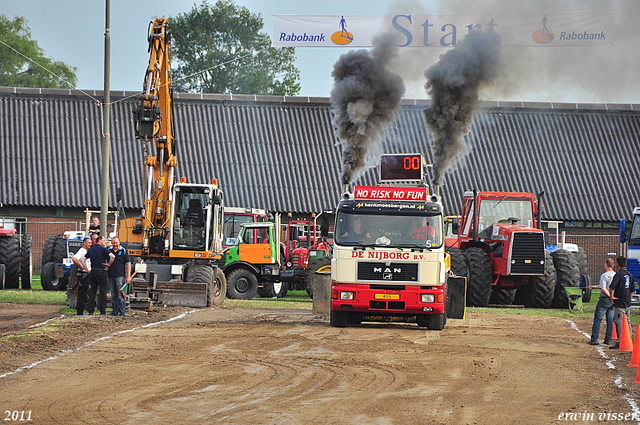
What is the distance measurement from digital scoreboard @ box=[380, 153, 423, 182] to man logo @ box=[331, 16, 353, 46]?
13.8 meters

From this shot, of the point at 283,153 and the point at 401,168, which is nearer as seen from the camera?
the point at 401,168

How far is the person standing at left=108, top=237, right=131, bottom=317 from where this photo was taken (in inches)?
691

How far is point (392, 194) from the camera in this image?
16688 mm

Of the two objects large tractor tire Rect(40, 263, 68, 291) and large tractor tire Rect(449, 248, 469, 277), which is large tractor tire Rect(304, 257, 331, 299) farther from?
large tractor tire Rect(40, 263, 68, 291)

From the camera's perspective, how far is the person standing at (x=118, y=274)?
17.5m

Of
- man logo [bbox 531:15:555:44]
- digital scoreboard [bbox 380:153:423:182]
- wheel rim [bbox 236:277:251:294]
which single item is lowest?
wheel rim [bbox 236:277:251:294]

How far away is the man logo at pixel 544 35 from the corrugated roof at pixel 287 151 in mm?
12987

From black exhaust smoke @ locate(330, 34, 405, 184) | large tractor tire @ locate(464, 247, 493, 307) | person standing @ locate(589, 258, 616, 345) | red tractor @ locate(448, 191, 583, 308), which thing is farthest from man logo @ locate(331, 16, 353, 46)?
person standing @ locate(589, 258, 616, 345)

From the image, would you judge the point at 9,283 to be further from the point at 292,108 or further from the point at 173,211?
the point at 292,108

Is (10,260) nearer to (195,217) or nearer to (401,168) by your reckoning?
(195,217)

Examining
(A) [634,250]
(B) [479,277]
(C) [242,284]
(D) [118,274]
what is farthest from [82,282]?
(A) [634,250]

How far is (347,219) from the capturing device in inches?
636

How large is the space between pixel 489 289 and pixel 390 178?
5115 mm

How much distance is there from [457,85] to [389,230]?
9.11 meters
